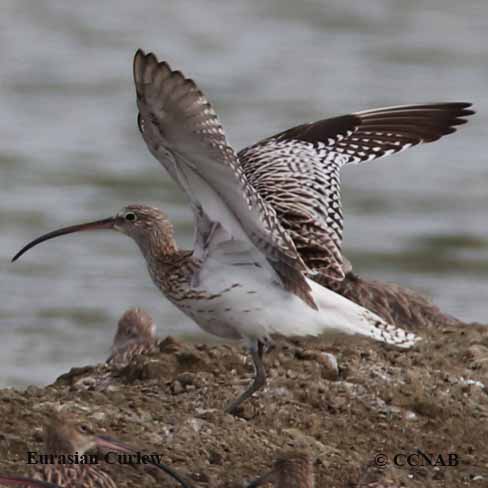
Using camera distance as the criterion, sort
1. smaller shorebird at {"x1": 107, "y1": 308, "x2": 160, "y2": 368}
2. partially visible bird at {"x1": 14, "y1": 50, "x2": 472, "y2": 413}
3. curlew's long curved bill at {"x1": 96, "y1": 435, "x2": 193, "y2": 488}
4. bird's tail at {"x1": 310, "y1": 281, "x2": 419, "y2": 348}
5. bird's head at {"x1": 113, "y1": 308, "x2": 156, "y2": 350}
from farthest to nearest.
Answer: bird's head at {"x1": 113, "y1": 308, "x2": 156, "y2": 350}, smaller shorebird at {"x1": 107, "y1": 308, "x2": 160, "y2": 368}, bird's tail at {"x1": 310, "y1": 281, "x2": 419, "y2": 348}, partially visible bird at {"x1": 14, "y1": 50, "x2": 472, "y2": 413}, curlew's long curved bill at {"x1": 96, "y1": 435, "x2": 193, "y2": 488}

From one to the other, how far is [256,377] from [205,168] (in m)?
1.17

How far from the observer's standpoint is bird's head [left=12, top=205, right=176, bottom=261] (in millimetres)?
9023

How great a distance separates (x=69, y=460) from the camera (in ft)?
22.4

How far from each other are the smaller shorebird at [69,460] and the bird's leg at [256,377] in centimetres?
115

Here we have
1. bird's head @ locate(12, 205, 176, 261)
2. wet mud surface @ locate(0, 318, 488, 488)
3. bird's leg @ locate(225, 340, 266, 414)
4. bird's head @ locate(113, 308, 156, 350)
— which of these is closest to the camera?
wet mud surface @ locate(0, 318, 488, 488)

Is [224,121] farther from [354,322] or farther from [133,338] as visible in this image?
[354,322]

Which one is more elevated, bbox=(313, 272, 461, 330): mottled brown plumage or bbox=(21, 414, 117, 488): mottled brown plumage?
bbox=(313, 272, 461, 330): mottled brown plumage

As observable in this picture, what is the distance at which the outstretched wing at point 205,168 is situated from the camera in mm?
7516

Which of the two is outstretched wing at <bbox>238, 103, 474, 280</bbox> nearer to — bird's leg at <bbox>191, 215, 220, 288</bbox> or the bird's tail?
the bird's tail

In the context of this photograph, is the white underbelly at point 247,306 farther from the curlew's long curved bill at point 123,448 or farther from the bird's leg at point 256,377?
the curlew's long curved bill at point 123,448

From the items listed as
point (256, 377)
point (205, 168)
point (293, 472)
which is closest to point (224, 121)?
point (256, 377)

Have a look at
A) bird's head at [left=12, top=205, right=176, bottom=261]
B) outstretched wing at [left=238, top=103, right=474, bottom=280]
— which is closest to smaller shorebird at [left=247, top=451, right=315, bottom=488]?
outstretched wing at [left=238, top=103, right=474, bottom=280]

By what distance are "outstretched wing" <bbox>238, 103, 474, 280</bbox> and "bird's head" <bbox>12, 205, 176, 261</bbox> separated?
564 mm

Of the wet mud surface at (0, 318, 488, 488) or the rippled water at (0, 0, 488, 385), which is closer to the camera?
the wet mud surface at (0, 318, 488, 488)
